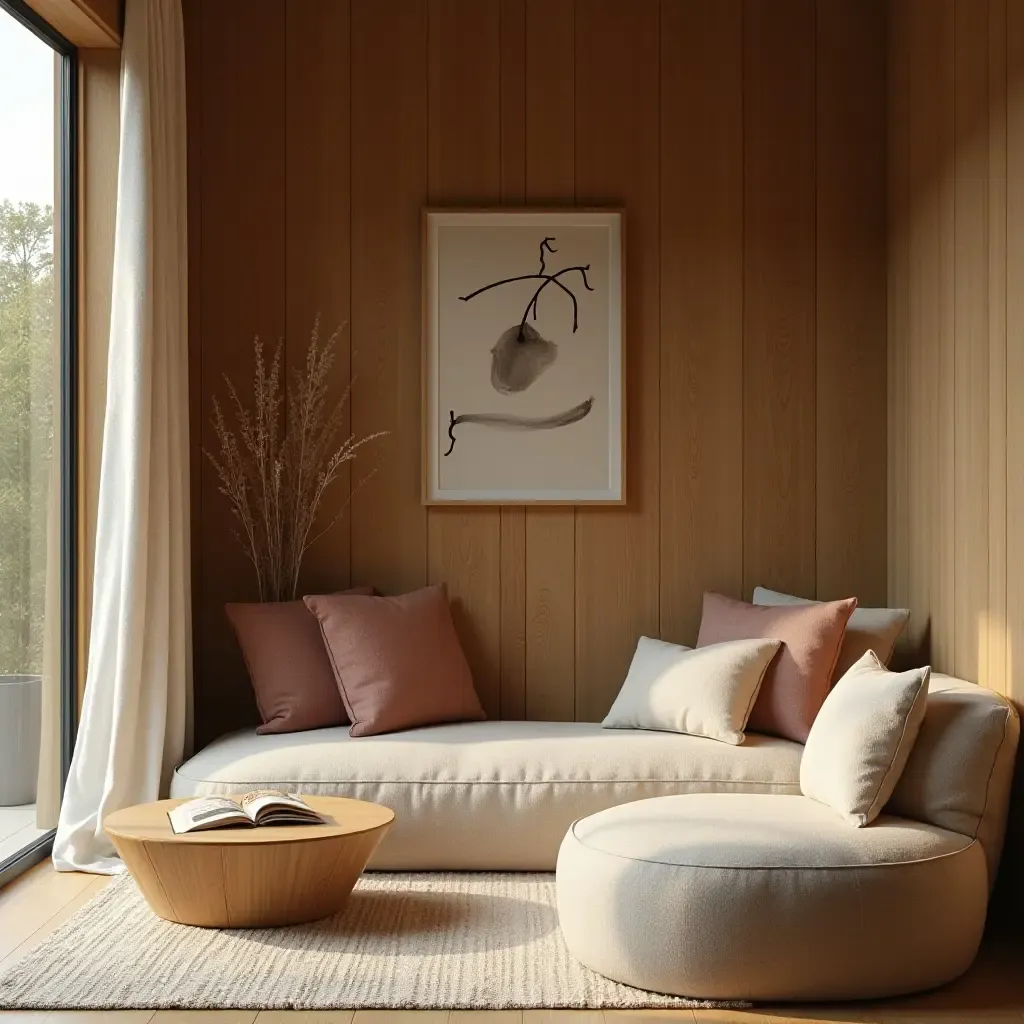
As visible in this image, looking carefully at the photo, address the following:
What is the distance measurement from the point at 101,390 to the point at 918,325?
2699mm

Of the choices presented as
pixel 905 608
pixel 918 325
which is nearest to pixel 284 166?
pixel 918 325

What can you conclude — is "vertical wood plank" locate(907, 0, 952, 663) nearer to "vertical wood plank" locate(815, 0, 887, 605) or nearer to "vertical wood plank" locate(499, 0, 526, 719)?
"vertical wood plank" locate(815, 0, 887, 605)

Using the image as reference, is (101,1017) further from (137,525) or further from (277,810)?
(137,525)

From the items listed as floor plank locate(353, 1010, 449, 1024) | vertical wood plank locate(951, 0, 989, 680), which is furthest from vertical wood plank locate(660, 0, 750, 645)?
floor plank locate(353, 1010, 449, 1024)

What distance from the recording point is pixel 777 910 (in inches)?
106

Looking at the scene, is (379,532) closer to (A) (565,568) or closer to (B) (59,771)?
(A) (565,568)

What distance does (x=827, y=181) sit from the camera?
4.56 metres

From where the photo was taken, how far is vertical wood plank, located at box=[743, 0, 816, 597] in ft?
14.9

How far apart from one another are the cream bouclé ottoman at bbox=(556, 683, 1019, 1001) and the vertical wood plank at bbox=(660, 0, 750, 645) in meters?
1.64

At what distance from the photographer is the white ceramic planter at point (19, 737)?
3.53 m

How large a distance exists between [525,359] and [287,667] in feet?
4.53

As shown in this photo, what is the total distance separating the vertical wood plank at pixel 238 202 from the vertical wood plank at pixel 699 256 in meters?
1.40

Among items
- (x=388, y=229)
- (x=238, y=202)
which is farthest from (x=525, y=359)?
(x=238, y=202)

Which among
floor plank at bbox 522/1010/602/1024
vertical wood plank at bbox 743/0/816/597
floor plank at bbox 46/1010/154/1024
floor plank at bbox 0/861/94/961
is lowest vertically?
floor plank at bbox 0/861/94/961
